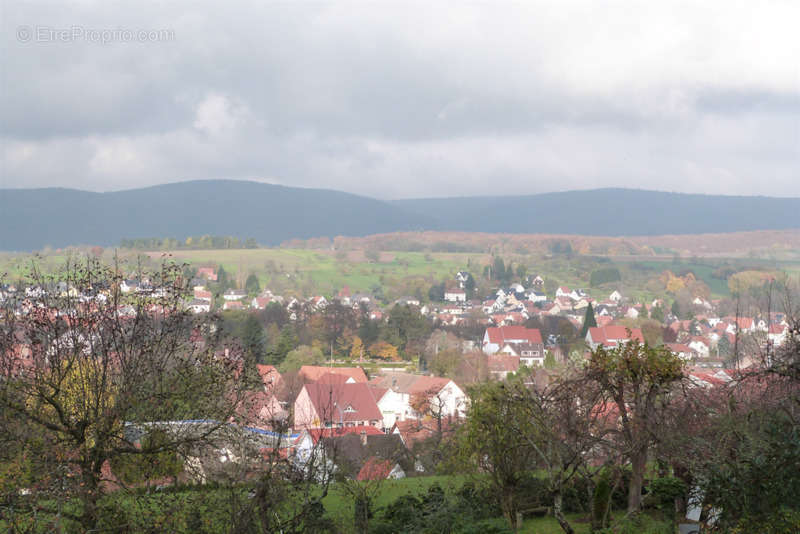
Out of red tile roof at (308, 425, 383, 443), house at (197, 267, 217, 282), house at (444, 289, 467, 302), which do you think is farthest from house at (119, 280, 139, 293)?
house at (444, 289, 467, 302)

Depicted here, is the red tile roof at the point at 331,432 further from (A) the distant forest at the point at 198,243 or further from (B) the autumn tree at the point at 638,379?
(A) the distant forest at the point at 198,243

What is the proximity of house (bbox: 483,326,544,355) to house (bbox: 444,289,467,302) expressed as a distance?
48.3m

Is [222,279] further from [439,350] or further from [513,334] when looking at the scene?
[439,350]

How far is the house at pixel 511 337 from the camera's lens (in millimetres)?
88650

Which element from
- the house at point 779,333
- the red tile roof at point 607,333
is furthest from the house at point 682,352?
the red tile roof at point 607,333

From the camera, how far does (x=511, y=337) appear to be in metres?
90.1

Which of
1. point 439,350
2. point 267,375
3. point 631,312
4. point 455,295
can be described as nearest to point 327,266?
point 455,295

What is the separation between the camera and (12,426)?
10289 millimetres

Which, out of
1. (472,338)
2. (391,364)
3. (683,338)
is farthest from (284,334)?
(683,338)

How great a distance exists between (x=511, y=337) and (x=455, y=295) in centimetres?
5366

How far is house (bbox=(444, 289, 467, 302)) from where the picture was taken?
465 feet

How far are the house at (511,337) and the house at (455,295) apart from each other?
48274mm

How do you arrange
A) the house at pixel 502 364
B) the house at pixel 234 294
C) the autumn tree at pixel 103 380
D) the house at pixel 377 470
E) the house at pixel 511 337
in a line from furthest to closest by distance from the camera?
the house at pixel 234 294
the house at pixel 511 337
the house at pixel 502 364
the house at pixel 377 470
the autumn tree at pixel 103 380

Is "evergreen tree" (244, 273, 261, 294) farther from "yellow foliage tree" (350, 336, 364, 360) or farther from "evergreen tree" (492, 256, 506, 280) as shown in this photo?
"evergreen tree" (492, 256, 506, 280)
